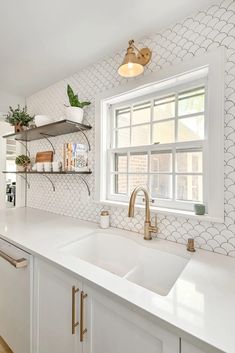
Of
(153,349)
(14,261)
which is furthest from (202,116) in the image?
(14,261)

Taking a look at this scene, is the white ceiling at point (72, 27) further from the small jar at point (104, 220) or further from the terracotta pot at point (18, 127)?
the small jar at point (104, 220)

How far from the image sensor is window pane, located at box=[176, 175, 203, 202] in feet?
4.04

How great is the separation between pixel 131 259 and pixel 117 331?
Answer: 555 millimetres

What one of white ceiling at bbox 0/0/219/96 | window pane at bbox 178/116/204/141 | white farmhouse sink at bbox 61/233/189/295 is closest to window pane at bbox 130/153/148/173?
window pane at bbox 178/116/204/141

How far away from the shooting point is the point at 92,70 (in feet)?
5.51

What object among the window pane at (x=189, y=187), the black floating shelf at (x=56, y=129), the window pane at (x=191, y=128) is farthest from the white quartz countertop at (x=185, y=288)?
the black floating shelf at (x=56, y=129)

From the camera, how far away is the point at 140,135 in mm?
1534

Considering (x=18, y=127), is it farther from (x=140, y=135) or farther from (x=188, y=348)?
(x=188, y=348)

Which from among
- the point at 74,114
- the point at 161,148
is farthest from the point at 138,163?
the point at 74,114

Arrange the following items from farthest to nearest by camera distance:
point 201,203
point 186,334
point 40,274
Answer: point 201,203, point 40,274, point 186,334

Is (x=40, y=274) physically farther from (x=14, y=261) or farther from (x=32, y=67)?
(x=32, y=67)

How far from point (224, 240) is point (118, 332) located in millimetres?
742

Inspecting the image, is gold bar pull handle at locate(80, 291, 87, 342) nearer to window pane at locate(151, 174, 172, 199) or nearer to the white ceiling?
window pane at locate(151, 174, 172, 199)

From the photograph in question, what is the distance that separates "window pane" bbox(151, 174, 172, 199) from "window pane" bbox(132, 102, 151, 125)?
48cm
